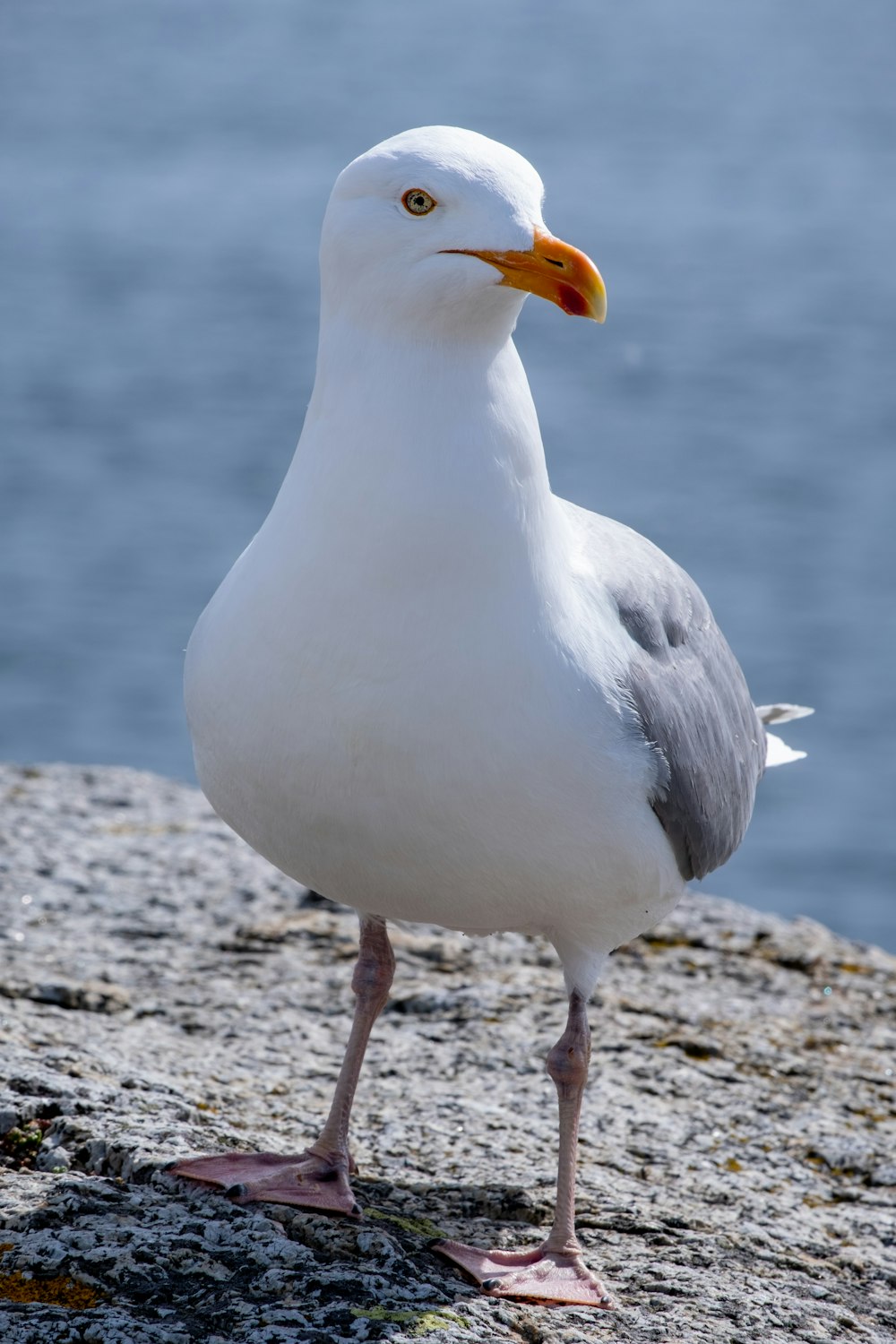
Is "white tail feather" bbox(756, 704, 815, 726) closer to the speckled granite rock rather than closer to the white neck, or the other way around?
the speckled granite rock

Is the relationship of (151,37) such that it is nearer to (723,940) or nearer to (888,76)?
(888,76)

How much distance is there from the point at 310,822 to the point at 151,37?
39.9 meters

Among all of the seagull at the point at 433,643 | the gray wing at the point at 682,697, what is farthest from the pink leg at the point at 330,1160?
the gray wing at the point at 682,697

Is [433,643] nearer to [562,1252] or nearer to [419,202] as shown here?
[419,202]

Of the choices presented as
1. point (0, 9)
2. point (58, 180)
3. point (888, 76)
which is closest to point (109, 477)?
point (58, 180)

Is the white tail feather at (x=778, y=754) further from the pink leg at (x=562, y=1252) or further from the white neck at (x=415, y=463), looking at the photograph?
the white neck at (x=415, y=463)

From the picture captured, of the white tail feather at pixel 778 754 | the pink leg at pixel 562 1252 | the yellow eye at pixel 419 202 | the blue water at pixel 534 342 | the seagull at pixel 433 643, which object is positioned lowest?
the pink leg at pixel 562 1252

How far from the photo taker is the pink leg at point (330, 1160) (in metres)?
4.23

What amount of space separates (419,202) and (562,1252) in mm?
2474

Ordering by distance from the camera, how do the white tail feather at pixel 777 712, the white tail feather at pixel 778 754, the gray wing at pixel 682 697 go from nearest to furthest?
the gray wing at pixel 682 697
the white tail feather at pixel 778 754
the white tail feather at pixel 777 712

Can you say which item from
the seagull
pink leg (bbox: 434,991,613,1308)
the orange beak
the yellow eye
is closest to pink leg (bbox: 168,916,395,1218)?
the seagull

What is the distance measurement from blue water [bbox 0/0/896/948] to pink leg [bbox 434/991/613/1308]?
32.7 feet

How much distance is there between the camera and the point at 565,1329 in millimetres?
3934

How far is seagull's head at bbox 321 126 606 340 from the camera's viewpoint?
4.05 metres
